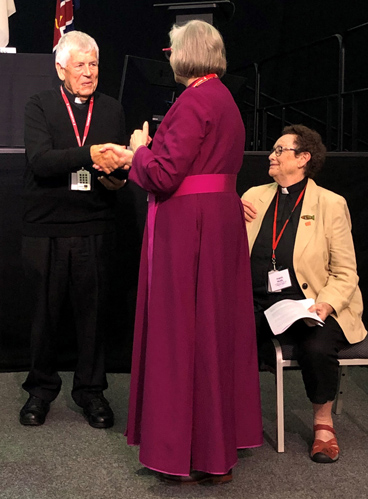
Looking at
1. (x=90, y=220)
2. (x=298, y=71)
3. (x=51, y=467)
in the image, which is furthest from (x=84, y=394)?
(x=298, y=71)

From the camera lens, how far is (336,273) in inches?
122

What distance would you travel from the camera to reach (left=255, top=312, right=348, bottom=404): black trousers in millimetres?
2869

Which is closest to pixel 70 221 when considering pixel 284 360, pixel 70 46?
pixel 70 46

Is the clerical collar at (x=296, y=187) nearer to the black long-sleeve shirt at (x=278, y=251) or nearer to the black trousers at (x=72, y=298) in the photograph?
the black long-sleeve shirt at (x=278, y=251)

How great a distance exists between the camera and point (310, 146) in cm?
323

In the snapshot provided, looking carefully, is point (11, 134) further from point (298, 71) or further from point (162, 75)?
point (298, 71)

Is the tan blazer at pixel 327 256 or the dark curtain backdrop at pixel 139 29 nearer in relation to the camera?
the tan blazer at pixel 327 256

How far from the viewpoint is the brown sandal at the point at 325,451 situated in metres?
2.79

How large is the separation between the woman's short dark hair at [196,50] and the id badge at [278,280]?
1039mm

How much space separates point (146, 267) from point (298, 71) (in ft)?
19.4

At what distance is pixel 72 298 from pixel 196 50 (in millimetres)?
1330

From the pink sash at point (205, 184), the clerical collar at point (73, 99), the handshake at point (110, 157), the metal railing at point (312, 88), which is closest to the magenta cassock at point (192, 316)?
the pink sash at point (205, 184)

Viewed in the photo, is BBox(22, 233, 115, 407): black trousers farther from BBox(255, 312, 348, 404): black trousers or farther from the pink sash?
BBox(255, 312, 348, 404): black trousers

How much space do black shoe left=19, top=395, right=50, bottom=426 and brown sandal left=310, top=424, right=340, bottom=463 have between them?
46.6 inches
